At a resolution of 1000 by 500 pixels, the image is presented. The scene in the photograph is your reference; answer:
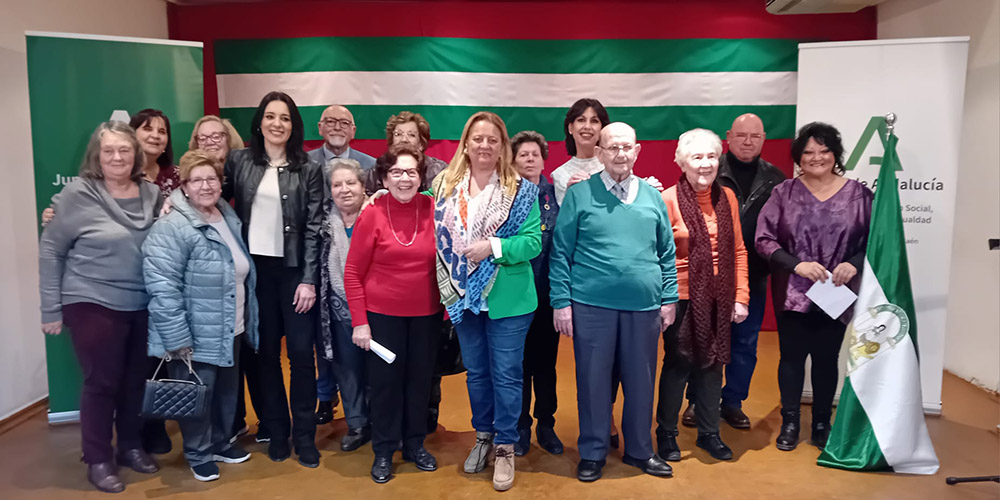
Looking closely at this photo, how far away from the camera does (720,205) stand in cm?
311

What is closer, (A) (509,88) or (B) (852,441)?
(B) (852,441)

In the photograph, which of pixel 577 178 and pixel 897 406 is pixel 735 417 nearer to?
pixel 897 406

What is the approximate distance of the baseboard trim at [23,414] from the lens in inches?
149

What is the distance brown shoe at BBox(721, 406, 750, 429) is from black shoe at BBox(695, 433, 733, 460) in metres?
0.38

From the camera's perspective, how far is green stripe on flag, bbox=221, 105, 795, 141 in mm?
5555

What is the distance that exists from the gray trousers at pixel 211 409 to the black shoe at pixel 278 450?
0.74ft

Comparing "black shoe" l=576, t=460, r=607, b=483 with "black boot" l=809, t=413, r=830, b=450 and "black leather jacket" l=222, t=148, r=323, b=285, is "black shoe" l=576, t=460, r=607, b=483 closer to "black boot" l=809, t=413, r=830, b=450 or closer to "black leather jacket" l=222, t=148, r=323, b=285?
"black boot" l=809, t=413, r=830, b=450

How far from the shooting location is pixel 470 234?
2805 mm

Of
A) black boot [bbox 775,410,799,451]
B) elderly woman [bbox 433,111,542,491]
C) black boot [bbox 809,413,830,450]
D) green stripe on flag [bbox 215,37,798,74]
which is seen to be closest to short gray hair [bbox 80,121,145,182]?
elderly woman [bbox 433,111,542,491]

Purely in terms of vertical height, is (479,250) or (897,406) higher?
(479,250)

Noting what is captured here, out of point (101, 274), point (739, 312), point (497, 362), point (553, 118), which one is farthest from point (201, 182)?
point (553, 118)

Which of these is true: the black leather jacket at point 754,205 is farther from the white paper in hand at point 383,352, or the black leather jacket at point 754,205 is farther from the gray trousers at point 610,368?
the white paper in hand at point 383,352

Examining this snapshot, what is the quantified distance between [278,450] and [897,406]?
9.74ft

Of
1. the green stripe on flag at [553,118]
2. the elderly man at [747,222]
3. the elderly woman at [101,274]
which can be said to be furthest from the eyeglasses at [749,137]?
the elderly woman at [101,274]
